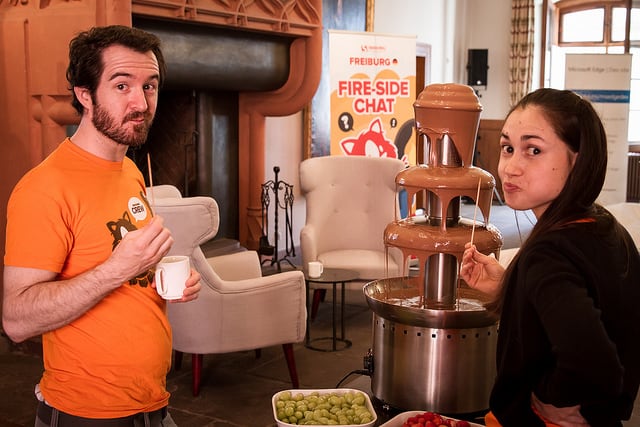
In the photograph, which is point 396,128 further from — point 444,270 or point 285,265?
point 444,270

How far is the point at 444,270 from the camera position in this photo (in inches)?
87.8

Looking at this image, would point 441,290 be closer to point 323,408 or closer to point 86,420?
point 323,408

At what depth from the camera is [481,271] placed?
1893 millimetres

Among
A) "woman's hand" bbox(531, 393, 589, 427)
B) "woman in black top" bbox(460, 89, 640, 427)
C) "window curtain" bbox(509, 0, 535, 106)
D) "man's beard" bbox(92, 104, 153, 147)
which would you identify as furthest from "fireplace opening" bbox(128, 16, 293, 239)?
"window curtain" bbox(509, 0, 535, 106)

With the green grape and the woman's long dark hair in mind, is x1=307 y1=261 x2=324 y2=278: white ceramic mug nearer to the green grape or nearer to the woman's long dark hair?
the green grape

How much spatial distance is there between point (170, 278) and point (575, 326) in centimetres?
90

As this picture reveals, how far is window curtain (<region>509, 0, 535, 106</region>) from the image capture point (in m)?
12.4

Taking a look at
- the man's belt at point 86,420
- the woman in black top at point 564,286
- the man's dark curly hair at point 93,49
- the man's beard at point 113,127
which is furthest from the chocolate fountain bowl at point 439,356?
the man's dark curly hair at point 93,49

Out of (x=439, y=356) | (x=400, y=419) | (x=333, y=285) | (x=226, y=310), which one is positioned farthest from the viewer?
(x=333, y=285)

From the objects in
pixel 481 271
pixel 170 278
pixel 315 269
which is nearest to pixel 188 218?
pixel 315 269

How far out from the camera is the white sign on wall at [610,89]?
819cm

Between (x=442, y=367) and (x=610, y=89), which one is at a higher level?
(x=610, y=89)

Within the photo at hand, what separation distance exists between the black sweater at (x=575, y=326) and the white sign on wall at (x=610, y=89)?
23.2ft

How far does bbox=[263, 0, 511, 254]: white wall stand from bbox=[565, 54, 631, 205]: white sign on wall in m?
2.37
